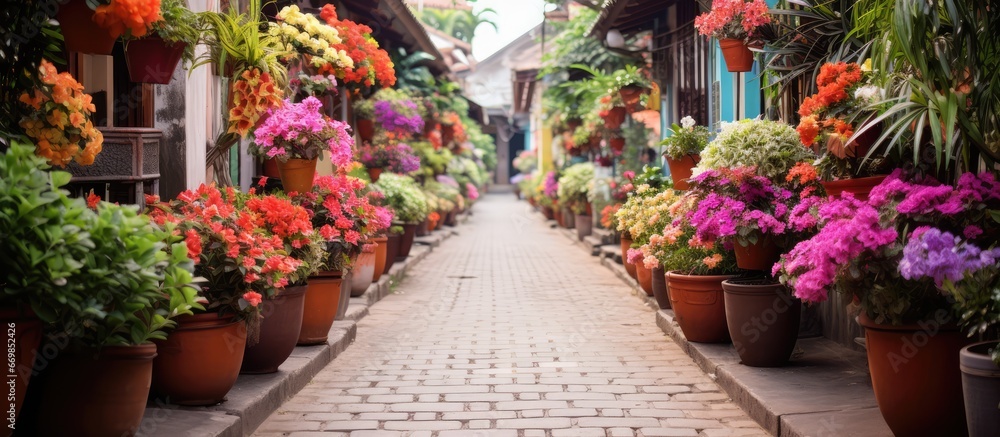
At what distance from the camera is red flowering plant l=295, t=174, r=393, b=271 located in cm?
787

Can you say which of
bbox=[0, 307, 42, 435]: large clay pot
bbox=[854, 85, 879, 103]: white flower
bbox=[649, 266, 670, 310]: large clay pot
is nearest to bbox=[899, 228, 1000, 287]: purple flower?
bbox=[854, 85, 879, 103]: white flower

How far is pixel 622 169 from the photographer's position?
17500 millimetres

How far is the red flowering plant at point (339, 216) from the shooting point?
787 centimetres

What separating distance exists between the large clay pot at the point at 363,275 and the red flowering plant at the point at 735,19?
4.40 metres

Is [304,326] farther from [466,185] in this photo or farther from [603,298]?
[466,185]

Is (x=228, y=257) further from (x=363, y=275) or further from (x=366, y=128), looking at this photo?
(x=366, y=128)

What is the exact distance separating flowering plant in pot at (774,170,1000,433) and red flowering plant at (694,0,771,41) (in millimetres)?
3792

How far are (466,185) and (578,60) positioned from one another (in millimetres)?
10935

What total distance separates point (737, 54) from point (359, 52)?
3781mm

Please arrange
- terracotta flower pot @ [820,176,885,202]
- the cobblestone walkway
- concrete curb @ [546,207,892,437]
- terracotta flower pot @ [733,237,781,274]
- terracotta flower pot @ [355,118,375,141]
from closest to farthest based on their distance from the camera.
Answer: concrete curb @ [546,207,892,437]
terracotta flower pot @ [820,176,885,202]
the cobblestone walkway
terracotta flower pot @ [733,237,781,274]
terracotta flower pot @ [355,118,375,141]

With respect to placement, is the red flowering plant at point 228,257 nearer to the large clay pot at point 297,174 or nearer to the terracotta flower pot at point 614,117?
the large clay pot at point 297,174

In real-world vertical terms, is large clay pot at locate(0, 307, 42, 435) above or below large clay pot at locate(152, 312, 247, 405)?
above

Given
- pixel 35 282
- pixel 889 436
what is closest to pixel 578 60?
pixel 889 436

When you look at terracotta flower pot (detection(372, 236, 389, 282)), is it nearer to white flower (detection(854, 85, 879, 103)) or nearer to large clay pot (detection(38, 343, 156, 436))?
white flower (detection(854, 85, 879, 103))
